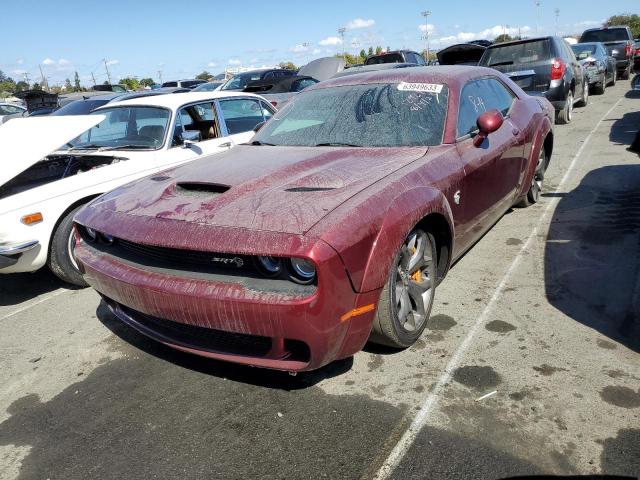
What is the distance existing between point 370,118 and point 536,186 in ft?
8.96

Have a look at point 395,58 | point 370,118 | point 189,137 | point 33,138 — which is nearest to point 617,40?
point 395,58

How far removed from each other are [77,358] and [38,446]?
86 centimetres

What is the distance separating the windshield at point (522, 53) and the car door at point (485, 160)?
210 inches

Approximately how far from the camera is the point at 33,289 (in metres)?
4.59

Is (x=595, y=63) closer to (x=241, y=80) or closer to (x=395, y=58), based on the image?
(x=395, y=58)

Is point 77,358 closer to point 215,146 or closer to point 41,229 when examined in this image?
point 41,229

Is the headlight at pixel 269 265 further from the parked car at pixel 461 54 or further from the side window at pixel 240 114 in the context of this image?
the parked car at pixel 461 54

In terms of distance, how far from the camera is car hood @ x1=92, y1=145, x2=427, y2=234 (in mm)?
2377

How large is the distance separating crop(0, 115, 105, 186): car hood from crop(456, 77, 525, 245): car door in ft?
11.3

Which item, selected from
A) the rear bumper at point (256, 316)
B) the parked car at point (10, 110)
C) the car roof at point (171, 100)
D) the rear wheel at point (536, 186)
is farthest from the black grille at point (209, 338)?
the parked car at point (10, 110)

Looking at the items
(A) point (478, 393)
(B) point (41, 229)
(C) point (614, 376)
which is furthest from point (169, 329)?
(C) point (614, 376)

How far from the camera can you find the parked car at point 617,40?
17.6m

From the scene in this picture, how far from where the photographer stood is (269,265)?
2277mm

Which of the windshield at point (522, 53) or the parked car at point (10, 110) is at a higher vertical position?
the parked car at point (10, 110)
